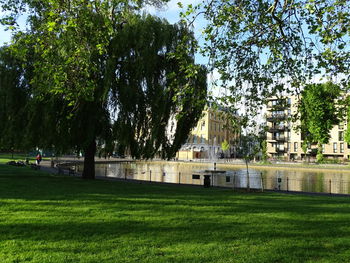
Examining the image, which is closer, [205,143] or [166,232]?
[166,232]

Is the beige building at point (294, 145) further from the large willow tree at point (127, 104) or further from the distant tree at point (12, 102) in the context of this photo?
the distant tree at point (12, 102)

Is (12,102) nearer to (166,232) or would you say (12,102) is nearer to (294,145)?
(166,232)

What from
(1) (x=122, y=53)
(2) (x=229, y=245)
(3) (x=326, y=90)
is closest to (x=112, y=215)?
(2) (x=229, y=245)

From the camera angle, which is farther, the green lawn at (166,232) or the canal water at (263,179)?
the canal water at (263,179)

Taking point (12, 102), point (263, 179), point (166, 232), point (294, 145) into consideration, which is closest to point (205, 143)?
point (294, 145)

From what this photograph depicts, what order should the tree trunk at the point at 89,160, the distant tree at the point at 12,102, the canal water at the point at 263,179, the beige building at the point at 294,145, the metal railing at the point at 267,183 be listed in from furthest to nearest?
the beige building at the point at 294,145 < the canal water at the point at 263,179 < the metal railing at the point at 267,183 < the tree trunk at the point at 89,160 < the distant tree at the point at 12,102

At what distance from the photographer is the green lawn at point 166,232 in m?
5.56

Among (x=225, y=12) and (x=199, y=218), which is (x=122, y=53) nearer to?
(x=225, y=12)

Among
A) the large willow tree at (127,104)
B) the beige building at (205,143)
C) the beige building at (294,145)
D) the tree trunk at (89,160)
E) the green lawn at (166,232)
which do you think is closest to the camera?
the green lawn at (166,232)

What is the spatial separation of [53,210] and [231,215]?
5.01 m

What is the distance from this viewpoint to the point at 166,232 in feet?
23.1

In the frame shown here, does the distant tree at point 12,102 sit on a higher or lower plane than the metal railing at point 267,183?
higher

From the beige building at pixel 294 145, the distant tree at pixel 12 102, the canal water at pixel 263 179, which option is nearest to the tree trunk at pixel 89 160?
the distant tree at pixel 12 102

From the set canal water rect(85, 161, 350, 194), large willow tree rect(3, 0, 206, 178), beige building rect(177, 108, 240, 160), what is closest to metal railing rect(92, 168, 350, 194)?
canal water rect(85, 161, 350, 194)
